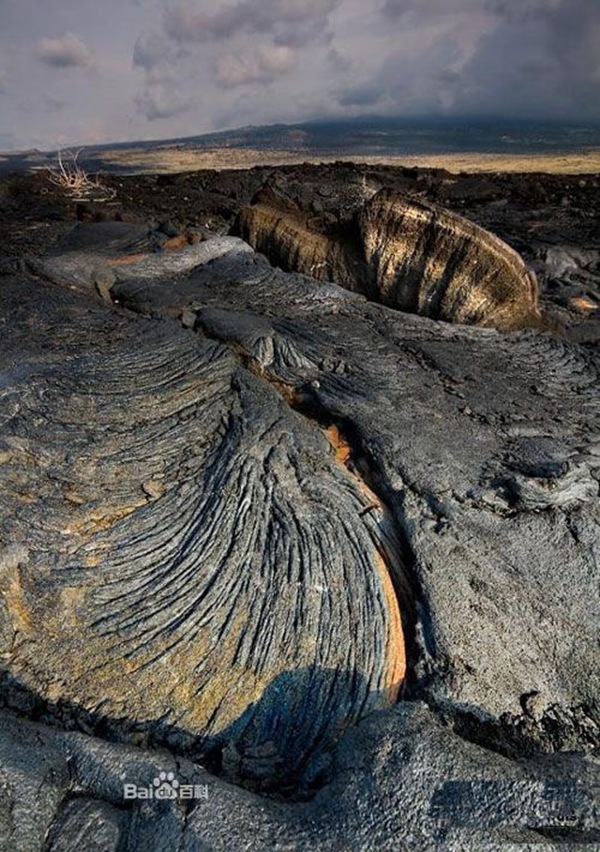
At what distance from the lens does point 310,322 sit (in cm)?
588

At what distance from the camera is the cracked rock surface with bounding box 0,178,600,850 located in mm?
Answer: 2309

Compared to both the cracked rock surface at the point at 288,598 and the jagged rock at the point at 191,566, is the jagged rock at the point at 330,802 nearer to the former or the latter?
the cracked rock surface at the point at 288,598

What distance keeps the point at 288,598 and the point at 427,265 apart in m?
4.75

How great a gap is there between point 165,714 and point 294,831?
0.92 meters

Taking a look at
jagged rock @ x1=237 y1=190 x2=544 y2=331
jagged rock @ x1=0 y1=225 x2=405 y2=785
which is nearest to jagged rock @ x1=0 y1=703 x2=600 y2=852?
jagged rock @ x1=0 y1=225 x2=405 y2=785

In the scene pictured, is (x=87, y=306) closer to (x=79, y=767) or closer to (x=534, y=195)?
(x=79, y=767)

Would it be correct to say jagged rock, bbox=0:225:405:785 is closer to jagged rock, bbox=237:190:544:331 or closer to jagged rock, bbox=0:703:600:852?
jagged rock, bbox=0:703:600:852

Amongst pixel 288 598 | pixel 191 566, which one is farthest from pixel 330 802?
pixel 191 566

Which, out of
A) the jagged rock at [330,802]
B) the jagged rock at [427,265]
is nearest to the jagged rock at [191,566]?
the jagged rock at [330,802]

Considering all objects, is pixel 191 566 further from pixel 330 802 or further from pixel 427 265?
pixel 427 265

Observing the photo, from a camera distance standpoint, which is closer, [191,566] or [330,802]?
[330,802]

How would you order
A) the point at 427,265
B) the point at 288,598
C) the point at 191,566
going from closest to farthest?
1. the point at 288,598
2. the point at 191,566
3. the point at 427,265

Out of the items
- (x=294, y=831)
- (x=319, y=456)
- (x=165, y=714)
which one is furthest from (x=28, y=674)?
(x=319, y=456)

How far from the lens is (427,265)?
7062 millimetres
